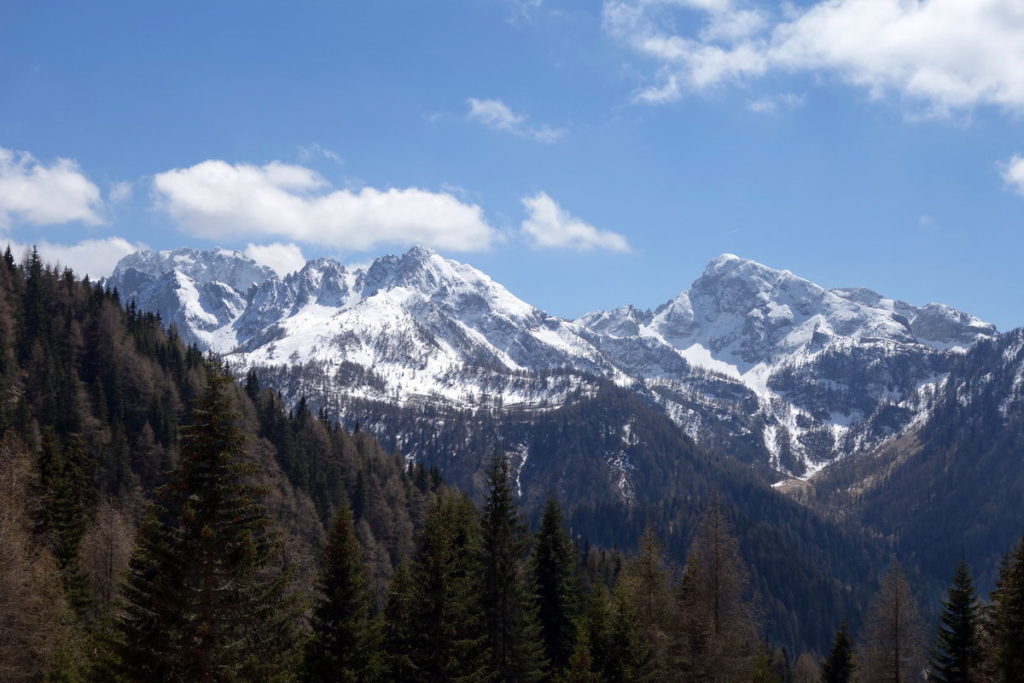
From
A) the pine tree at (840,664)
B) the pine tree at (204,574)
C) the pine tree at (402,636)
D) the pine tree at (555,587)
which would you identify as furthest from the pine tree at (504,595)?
the pine tree at (840,664)

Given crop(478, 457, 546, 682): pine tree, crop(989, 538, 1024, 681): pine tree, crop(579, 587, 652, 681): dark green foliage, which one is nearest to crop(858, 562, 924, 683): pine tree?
crop(989, 538, 1024, 681): pine tree

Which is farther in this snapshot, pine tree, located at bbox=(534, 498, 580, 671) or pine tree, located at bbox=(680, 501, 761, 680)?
pine tree, located at bbox=(534, 498, 580, 671)

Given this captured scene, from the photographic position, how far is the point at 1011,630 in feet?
133

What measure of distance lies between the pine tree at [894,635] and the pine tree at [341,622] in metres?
32.4

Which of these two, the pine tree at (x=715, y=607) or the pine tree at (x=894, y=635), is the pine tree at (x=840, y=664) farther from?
the pine tree at (x=715, y=607)

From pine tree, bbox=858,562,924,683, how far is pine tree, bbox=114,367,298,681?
39.9m

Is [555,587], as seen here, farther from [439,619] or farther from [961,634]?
[961,634]

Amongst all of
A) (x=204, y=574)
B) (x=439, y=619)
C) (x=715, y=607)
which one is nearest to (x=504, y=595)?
(x=439, y=619)

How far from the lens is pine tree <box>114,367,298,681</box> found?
77.2 ft

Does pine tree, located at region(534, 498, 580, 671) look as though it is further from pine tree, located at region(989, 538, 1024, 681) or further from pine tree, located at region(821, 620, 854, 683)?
pine tree, located at region(821, 620, 854, 683)

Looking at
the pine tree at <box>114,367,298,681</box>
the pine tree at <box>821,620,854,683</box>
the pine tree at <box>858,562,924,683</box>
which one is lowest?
the pine tree at <box>821,620,854,683</box>

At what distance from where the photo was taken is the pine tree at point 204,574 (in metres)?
23.5

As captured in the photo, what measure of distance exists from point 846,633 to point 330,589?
4166 cm

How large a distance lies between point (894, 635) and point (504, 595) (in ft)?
84.1
